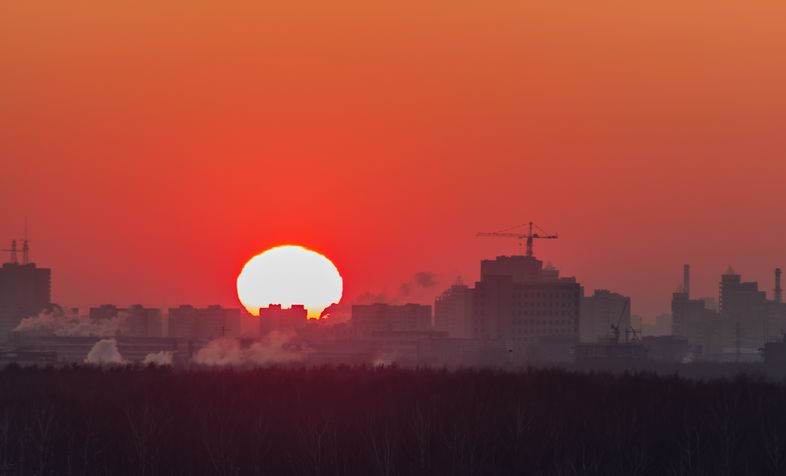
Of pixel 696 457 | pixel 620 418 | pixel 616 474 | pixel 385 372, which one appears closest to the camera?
pixel 616 474

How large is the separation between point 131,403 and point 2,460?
35.6 metres

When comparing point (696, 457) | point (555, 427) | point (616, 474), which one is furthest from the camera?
point (555, 427)

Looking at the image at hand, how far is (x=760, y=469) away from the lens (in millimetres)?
95250

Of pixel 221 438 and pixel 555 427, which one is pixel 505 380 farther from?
pixel 221 438

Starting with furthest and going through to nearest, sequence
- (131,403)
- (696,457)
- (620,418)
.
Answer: (131,403) < (620,418) < (696,457)

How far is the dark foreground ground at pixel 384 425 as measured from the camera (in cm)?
9788

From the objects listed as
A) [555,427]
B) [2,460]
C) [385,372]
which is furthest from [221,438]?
[385,372]

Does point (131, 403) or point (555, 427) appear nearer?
point (555, 427)

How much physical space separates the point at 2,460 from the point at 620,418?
41.9 meters

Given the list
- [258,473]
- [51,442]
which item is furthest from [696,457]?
[51,442]

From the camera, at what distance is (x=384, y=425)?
11769 cm

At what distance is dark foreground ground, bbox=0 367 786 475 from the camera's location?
321 feet

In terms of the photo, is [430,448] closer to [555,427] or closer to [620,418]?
[555,427]

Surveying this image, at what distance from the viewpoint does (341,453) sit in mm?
104625
